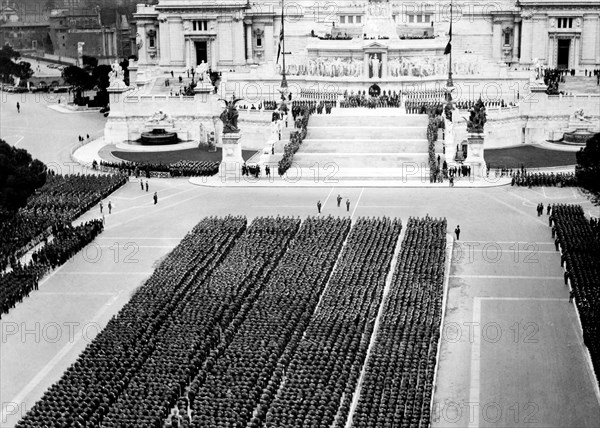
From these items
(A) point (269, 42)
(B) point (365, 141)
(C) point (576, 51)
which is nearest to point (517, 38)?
(C) point (576, 51)

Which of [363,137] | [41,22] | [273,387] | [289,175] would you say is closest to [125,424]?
[273,387]

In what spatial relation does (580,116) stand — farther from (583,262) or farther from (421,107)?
(583,262)

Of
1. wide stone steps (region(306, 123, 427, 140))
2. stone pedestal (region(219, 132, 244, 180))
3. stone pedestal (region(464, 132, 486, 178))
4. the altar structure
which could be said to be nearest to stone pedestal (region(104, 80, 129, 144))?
wide stone steps (region(306, 123, 427, 140))

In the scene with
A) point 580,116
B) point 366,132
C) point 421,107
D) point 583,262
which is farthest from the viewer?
point 421,107

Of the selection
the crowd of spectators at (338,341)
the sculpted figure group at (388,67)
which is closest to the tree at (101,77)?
the sculpted figure group at (388,67)

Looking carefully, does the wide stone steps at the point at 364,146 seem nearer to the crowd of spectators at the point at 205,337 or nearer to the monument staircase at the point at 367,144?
the monument staircase at the point at 367,144

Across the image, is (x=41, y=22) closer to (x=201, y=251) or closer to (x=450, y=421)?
(x=201, y=251)

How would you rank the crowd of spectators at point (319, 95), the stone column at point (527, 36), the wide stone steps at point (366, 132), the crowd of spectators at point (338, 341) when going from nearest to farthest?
the crowd of spectators at point (338, 341)
the wide stone steps at point (366, 132)
the crowd of spectators at point (319, 95)
the stone column at point (527, 36)

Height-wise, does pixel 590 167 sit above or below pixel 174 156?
above
